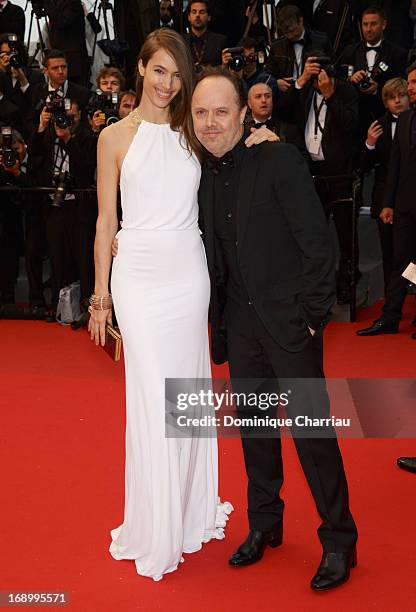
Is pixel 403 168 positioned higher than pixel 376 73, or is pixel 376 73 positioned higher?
pixel 376 73

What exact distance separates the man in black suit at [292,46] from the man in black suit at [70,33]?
7.46 ft

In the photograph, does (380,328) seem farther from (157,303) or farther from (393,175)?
(157,303)

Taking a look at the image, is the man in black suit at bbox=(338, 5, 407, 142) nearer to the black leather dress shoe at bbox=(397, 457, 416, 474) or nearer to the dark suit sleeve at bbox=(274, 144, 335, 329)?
the black leather dress shoe at bbox=(397, 457, 416, 474)

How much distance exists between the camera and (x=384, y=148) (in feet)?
23.1

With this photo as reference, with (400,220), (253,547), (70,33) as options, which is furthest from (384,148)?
(253,547)

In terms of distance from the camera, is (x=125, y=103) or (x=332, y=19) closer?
(x=125, y=103)

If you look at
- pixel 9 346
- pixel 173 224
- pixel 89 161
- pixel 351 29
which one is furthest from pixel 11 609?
pixel 351 29

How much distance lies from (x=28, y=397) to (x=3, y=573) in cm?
220

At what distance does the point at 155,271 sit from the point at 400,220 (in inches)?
151

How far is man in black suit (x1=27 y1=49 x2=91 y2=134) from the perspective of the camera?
7598 millimetres

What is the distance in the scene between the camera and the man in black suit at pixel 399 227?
6566 mm

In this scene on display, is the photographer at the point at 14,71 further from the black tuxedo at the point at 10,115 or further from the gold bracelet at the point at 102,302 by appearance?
the gold bracelet at the point at 102,302

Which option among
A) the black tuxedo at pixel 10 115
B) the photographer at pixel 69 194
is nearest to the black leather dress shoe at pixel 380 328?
the photographer at pixel 69 194

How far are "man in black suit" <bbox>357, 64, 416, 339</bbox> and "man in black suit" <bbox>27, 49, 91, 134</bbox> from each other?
2664mm
